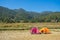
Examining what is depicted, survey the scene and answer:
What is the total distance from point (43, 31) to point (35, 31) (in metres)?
1.11

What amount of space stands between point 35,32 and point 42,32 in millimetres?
1042

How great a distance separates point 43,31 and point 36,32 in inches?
42.0

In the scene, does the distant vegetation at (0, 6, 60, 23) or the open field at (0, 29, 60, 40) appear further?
the distant vegetation at (0, 6, 60, 23)

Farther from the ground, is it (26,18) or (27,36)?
(27,36)

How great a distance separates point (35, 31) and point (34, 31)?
107 mm

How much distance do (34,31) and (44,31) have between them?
1279 millimetres

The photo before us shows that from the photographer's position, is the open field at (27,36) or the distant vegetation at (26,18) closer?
the open field at (27,36)

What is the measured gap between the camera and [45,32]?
22.8 metres

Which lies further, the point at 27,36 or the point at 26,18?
the point at 26,18

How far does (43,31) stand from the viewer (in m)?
23.0

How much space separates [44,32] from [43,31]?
0.62 feet

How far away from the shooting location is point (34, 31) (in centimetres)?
2231

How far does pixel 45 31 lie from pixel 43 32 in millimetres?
286

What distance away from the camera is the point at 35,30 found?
22312mm
